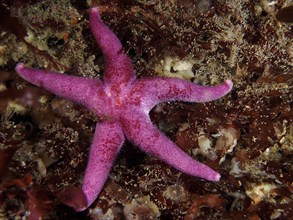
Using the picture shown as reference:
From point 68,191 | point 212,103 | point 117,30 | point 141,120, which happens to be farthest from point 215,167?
point 117,30

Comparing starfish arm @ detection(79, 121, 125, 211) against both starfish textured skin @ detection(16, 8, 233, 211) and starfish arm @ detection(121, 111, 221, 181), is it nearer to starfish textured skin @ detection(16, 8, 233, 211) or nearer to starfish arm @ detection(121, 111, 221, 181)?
starfish textured skin @ detection(16, 8, 233, 211)

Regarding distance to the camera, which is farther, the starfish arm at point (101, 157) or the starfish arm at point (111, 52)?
the starfish arm at point (111, 52)

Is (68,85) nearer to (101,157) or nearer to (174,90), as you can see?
(101,157)

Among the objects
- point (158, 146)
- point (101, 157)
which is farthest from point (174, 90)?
point (101, 157)

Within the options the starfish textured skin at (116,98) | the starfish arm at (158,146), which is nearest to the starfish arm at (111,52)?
the starfish textured skin at (116,98)

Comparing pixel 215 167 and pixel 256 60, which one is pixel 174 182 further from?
pixel 256 60

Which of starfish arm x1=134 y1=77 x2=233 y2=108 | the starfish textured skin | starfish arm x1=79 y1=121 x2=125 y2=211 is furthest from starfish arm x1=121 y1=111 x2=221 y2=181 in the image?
starfish arm x1=134 y1=77 x2=233 y2=108

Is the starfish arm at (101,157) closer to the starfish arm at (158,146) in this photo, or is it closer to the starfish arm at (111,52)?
the starfish arm at (158,146)
